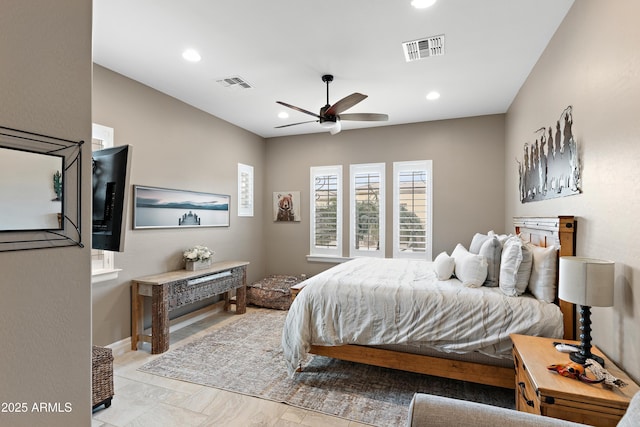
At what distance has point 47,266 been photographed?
1.05 metres

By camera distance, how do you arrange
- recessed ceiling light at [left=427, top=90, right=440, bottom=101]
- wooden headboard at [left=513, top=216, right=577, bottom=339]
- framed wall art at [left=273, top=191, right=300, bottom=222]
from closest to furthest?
1. wooden headboard at [left=513, top=216, right=577, bottom=339]
2. recessed ceiling light at [left=427, top=90, right=440, bottom=101]
3. framed wall art at [left=273, top=191, right=300, bottom=222]

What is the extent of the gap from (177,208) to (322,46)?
2763 millimetres

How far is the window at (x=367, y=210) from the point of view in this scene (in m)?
5.49

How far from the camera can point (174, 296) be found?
3645 mm

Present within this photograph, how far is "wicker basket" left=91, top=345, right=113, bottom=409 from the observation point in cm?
234

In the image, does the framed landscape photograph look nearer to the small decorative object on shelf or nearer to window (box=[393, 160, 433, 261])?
the small decorative object on shelf

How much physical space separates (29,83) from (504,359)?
3149mm

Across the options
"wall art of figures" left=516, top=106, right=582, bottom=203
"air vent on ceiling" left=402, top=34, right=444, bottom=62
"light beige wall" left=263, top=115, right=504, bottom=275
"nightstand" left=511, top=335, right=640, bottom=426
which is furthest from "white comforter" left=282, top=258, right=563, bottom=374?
"light beige wall" left=263, top=115, right=504, bottom=275

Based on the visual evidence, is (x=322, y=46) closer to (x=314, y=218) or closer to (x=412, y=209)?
(x=412, y=209)

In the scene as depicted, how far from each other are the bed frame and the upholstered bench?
2132 mm

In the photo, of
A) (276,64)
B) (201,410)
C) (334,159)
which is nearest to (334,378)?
(201,410)

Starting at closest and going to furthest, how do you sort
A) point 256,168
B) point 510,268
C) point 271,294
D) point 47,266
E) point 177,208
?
point 47,266 → point 510,268 → point 177,208 → point 271,294 → point 256,168

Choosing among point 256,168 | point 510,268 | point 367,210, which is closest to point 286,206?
point 256,168

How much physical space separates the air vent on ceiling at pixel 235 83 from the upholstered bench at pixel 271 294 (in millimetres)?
3040
